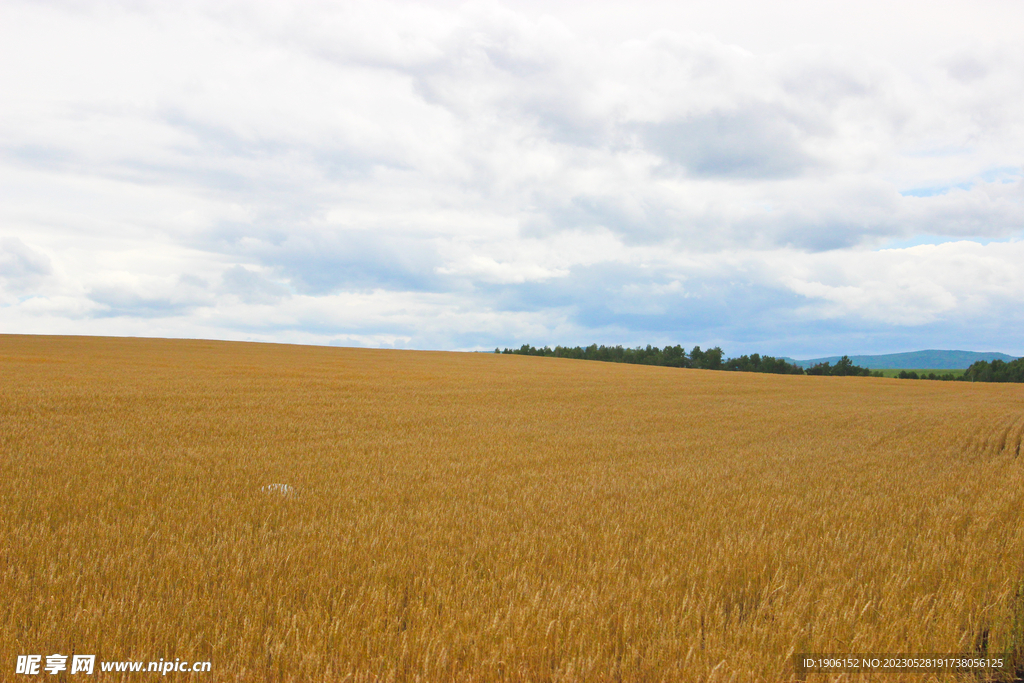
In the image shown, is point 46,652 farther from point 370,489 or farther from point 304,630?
point 370,489

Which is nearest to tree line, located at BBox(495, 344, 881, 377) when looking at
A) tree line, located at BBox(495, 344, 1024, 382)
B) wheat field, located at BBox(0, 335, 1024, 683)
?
tree line, located at BBox(495, 344, 1024, 382)

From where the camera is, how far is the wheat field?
161 inches

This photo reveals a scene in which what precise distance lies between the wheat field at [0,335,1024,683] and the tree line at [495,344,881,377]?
79597 millimetres

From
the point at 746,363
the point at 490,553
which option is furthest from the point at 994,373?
the point at 490,553

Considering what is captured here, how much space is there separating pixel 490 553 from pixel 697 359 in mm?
106646

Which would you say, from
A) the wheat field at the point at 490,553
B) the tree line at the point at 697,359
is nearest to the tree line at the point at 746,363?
the tree line at the point at 697,359

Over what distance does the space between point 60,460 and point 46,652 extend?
779cm

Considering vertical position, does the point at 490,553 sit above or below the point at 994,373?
below

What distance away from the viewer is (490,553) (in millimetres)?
5922

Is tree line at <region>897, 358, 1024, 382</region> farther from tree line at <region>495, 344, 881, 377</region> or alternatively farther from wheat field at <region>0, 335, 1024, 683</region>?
wheat field at <region>0, 335, 1024, 683</region>

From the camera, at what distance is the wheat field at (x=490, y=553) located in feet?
13.4

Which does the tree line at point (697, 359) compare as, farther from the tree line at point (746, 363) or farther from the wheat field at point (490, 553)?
the wheat field at point (490, 553)

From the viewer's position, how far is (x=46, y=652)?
3.95m

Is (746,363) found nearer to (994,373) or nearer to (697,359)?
(697,359)
